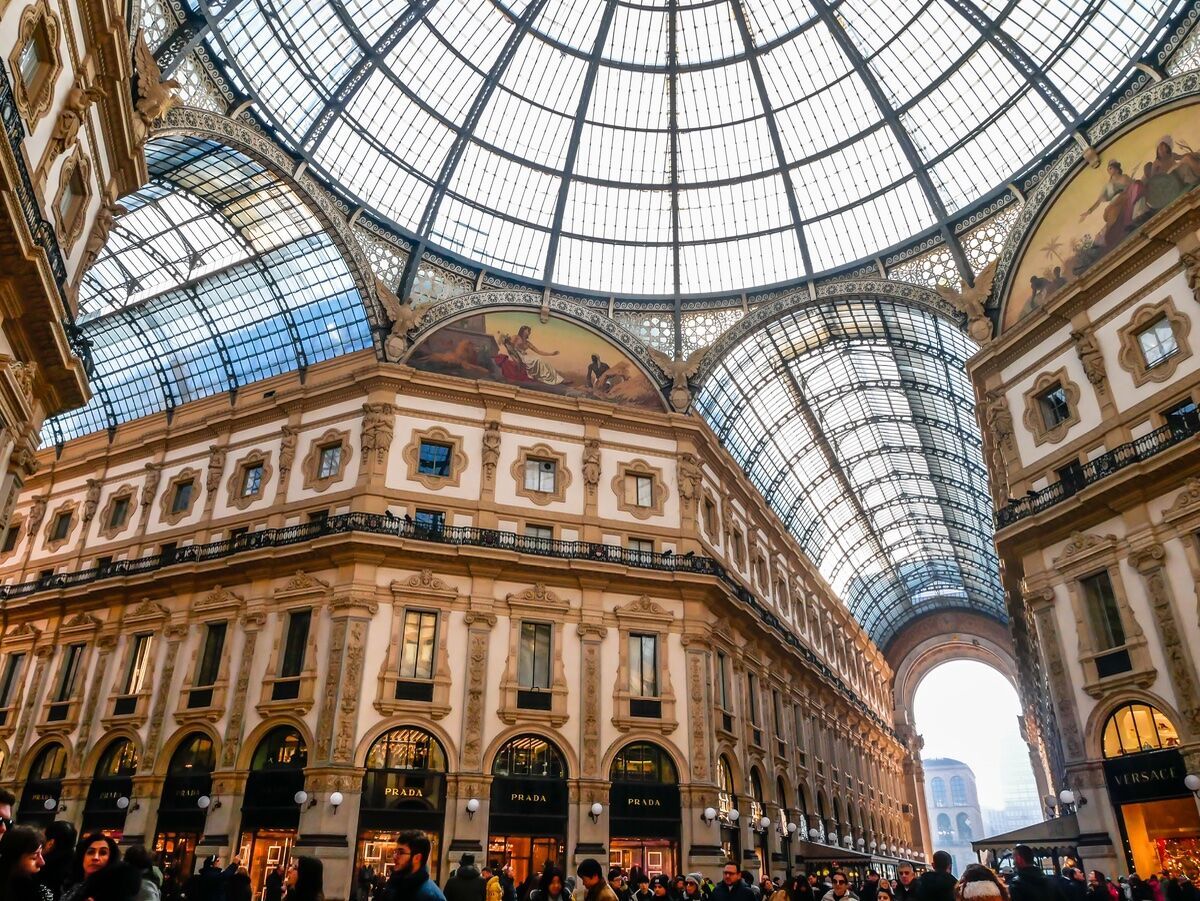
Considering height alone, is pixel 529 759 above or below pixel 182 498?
below

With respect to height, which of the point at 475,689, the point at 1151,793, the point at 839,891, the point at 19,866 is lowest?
the point at 839,891

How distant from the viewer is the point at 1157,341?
25031mm

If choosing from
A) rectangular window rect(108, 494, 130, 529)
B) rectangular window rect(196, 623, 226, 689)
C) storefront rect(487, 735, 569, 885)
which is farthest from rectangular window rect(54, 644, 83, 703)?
storefront rect(487, 735, 569, 885)

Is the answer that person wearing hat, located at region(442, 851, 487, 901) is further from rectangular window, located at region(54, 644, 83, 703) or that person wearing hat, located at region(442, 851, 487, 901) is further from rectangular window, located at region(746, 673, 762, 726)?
rectangular window, located at region(54, 644, 83, 703)

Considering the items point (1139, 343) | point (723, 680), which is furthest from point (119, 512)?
point (1139, 343)

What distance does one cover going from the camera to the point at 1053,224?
29.8 meters

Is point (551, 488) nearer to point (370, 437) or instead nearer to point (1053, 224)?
point (370, 437)

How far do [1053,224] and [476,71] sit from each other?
23272mm

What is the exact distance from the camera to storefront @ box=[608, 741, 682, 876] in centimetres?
2772

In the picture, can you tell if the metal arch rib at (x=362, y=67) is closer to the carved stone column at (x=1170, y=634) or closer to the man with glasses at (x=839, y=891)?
the man with glasses at (x=839, y=891)

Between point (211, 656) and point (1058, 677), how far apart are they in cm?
2856

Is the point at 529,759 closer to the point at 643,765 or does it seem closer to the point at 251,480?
the point at 643,765

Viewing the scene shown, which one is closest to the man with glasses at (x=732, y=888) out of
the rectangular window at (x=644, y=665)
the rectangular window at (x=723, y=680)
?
the rectangular window at (x=644, y=665)

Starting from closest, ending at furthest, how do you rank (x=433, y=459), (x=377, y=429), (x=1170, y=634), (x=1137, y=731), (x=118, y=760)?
(x=1170, y=634) < (x=1137, y=731) < (x=118, y=760) < (x=377, y=429) < (x=433, y=459)
